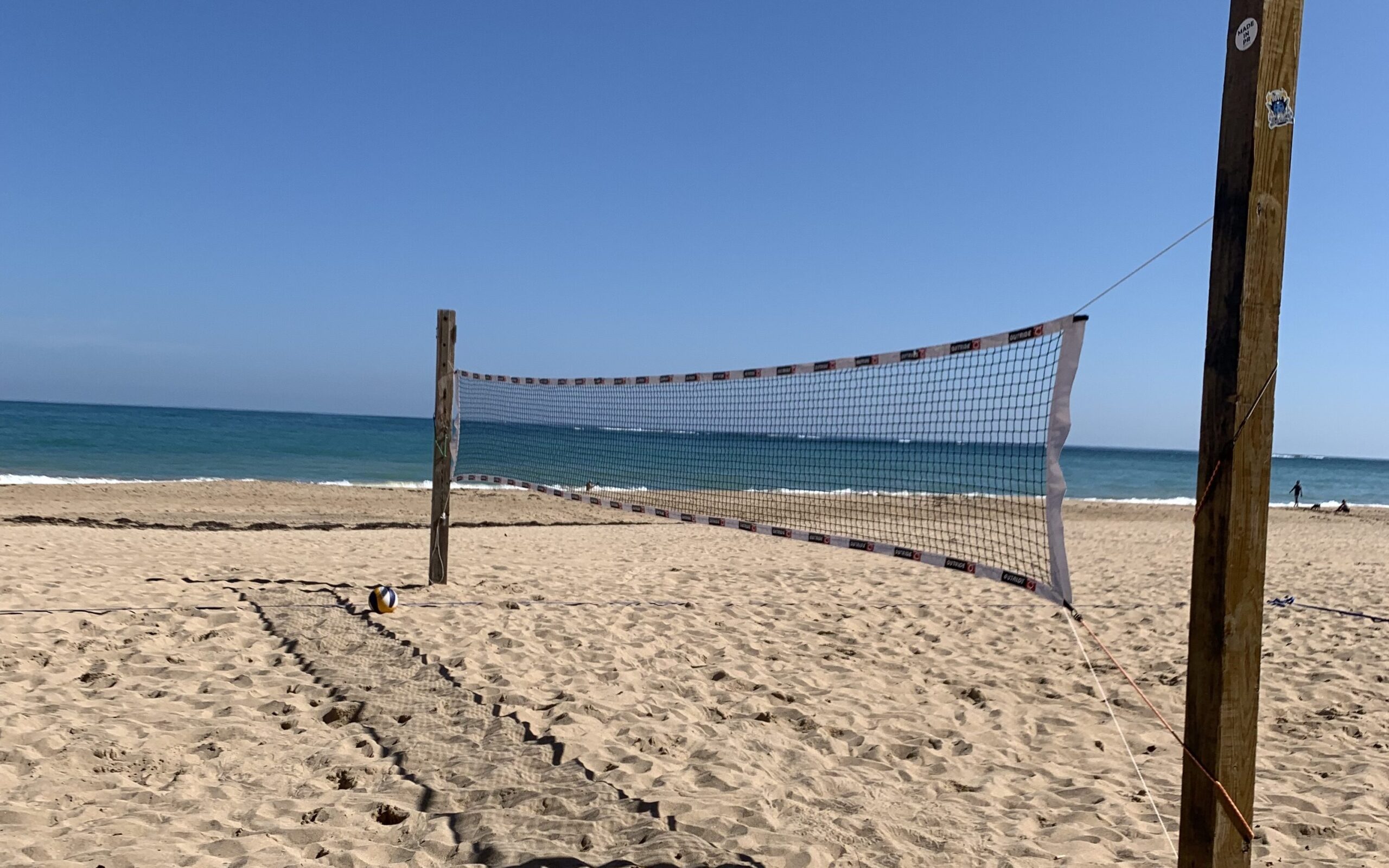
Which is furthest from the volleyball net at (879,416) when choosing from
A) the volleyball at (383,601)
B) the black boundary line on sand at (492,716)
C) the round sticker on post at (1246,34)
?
the black boundary line on sand at (492,716)

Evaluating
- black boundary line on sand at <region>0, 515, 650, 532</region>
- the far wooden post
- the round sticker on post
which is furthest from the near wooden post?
black boundary line on sand at <region>0, 515, 650, 532</region>

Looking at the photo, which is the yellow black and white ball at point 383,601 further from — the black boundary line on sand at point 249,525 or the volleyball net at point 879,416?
the black boundary line on sand at point 249,525

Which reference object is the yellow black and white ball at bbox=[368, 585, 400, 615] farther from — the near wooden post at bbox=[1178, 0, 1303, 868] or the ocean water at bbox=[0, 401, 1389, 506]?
the near wooden post at bbox=[1178, 0, 1303, 868]

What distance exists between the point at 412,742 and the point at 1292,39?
389cm

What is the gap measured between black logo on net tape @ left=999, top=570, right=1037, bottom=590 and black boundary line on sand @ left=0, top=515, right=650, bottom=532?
10643mm

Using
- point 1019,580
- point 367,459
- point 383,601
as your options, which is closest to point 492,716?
point 383,601

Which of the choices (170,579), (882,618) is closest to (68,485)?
(170,579)

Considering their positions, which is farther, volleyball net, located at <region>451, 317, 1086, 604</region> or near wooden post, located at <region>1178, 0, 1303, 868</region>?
volleyball net, located at <region>451, 317, 1086, 604</region>

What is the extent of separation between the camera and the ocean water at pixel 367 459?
21.3m

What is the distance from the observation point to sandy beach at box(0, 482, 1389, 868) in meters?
2.97

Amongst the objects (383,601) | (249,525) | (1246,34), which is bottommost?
(249,525)

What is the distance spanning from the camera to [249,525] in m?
12.5

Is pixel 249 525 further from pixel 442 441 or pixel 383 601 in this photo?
pixel 383 601

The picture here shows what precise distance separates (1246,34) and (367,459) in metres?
34.2
